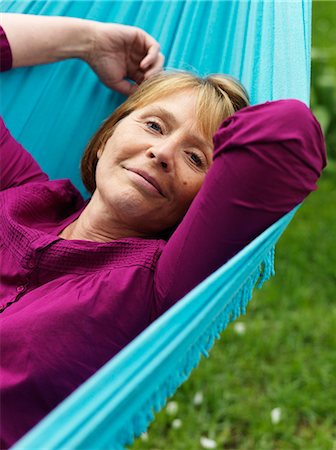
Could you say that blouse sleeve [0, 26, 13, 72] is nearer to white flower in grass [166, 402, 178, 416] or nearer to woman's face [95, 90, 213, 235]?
woman's face [95, 90, 213, 235]

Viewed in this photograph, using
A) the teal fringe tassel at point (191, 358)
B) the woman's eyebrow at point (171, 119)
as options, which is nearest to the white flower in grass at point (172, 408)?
the teal fringe tassel at point (191, 358)

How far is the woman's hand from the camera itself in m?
1.83

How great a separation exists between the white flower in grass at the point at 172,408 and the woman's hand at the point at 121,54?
37.6 inches

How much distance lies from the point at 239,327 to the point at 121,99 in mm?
974

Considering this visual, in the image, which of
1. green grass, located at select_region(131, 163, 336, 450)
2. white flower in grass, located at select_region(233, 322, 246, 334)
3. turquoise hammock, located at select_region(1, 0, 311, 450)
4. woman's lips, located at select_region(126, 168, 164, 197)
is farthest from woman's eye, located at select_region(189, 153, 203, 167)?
white flower in grass, located at select_region(233, 322, 246, 334)

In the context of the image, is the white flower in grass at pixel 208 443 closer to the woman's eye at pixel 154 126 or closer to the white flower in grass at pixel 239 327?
the white flower in grass at pixel 239 327

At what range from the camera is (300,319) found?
8.11 feet

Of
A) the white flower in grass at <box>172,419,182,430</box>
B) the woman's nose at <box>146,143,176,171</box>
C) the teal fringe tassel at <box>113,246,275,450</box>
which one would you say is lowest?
the white flower in grass at <box>172,419,182,430</box>

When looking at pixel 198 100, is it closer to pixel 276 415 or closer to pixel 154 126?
pixel 154 126

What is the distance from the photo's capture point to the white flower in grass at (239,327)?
2.44 meters

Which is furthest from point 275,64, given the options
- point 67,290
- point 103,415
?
point 103,415

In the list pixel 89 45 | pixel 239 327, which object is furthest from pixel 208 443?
pixel 89 45

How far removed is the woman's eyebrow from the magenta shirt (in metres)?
0.23

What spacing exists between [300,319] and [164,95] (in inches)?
47.7
